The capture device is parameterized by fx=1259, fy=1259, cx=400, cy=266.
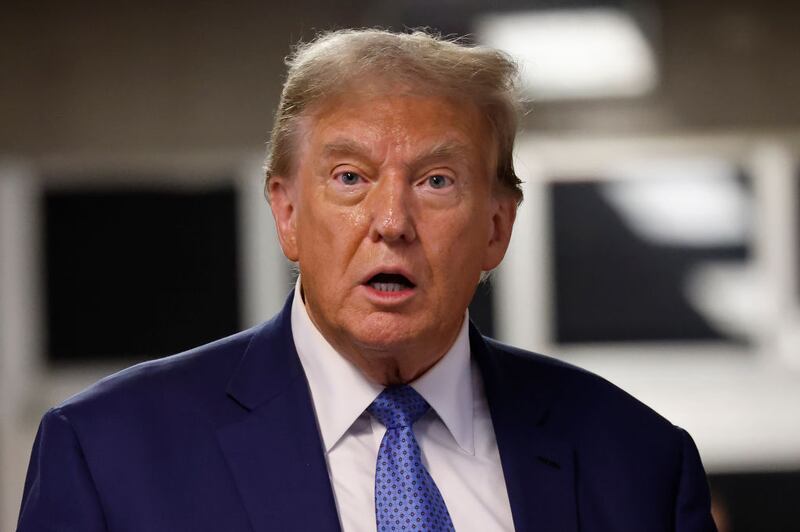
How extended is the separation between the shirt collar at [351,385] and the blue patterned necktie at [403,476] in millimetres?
20

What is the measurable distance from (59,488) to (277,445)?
0.25m

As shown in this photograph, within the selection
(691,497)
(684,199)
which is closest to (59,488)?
(691,497)

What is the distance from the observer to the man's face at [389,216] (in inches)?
59.1

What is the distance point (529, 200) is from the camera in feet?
16.3

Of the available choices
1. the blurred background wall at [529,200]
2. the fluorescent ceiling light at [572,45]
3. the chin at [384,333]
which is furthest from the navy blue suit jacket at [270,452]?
the fluorescent ceiling light at [572,45]

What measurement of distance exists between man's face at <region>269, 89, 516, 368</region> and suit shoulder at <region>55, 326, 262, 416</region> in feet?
0.45

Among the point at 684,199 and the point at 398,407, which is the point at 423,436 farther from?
the point at 684,199

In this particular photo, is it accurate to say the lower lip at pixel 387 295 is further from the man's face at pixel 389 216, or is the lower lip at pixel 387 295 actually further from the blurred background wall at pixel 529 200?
the blurred background wall at pixel 529 200

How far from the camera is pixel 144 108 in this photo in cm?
496

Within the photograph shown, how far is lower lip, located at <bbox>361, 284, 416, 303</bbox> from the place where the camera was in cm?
150

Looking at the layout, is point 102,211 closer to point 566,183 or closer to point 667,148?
point 566,183

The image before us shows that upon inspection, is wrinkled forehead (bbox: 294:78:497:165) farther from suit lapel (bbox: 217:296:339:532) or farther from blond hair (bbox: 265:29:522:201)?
suit lapel (bbox: 217:296:339:532)

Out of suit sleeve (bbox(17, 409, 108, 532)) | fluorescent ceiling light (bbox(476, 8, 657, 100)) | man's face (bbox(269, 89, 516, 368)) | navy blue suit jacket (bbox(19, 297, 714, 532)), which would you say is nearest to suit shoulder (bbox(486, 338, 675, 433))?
navy blue suit jacket (bbox(19, 297, 714, 532))

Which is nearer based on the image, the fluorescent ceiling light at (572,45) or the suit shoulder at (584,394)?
the suit shoulder at (584,394)
